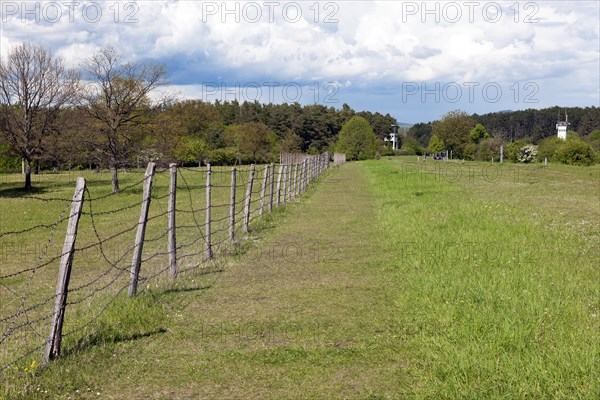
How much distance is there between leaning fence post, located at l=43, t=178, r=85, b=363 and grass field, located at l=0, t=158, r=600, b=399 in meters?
0.19

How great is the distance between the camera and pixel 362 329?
654 cm

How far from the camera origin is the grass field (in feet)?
16.3

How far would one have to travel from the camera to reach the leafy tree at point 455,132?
109125mm

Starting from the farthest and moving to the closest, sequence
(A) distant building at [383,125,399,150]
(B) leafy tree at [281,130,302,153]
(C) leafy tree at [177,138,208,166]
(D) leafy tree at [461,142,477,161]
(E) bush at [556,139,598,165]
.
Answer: (A) distant building at [383,125,399,150] < (B) leafy tree at [281,130,302,153] < (D) leafy tree at [461,142,477,161] < (C) leafy tree at [177,138,208,166] < (E) bush at [556,139,598,165]

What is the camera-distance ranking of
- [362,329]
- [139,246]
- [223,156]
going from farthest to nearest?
[223,156] → [139,246] → [362,329]

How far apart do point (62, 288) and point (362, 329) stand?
326cm

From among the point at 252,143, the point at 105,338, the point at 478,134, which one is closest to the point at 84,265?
the point at 105,338

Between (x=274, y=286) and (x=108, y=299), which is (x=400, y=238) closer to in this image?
(x=274, y=286)

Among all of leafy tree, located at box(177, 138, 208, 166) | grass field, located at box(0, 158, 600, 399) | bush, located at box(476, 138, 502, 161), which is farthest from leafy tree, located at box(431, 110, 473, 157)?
grass field, located at box(0, 158, 600, 399)

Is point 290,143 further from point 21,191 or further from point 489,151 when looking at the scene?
point 21,191

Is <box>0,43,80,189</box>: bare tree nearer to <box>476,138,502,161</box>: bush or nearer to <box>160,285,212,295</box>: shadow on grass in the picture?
<box>160,285,212,295</box>: shadow on grass

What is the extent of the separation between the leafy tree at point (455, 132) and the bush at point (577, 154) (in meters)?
35.8

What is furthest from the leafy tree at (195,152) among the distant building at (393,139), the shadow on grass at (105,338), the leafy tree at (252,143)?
the distant building at (393,139)

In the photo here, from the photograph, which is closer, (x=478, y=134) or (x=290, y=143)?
(x=290, y=143)
